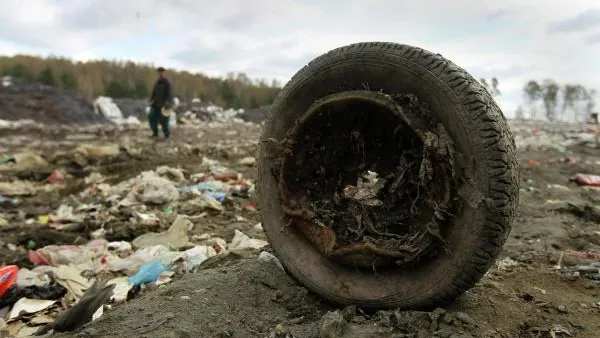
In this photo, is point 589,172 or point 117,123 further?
point 117,123

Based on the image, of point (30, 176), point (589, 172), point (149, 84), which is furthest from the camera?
point (149, 84)

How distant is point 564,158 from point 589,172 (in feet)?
4.77

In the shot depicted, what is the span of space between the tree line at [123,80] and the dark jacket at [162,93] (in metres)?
11.8

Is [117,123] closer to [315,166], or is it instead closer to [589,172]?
[589,172]

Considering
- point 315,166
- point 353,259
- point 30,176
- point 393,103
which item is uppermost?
point 393,103

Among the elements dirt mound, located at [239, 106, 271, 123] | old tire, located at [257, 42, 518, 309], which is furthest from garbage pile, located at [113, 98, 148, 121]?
old tire, located at [257, 42, 518, 309]

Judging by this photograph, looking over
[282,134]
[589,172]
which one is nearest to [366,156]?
[282,134]

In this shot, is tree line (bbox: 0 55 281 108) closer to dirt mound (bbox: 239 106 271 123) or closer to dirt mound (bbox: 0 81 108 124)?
dirt mound (bbox: 239 106 271 123)

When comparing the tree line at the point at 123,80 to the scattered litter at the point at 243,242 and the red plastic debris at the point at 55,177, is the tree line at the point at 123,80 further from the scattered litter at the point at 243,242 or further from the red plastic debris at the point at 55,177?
the scattered litter at the point at 243,242

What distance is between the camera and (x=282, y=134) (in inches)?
96.9

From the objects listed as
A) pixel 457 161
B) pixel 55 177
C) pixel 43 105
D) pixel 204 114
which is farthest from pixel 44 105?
pixel 457 161

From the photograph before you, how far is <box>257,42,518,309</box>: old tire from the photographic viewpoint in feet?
6.15

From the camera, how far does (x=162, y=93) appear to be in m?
11.6

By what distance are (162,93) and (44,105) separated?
930 centimetres
